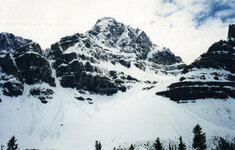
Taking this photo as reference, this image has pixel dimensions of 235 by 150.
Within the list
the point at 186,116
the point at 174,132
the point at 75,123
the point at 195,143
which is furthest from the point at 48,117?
the point at 195,143

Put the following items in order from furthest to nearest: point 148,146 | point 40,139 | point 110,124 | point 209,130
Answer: point 110,124 < point 209,130 < point 40,139 < point 148,146

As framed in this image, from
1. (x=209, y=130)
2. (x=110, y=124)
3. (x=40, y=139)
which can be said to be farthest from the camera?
(x=110, y=124)

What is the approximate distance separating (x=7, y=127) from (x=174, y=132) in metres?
120

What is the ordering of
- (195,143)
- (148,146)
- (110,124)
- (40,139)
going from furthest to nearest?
(110,124) → (40,139) → (148,146) → (195,143)

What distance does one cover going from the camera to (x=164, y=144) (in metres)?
156

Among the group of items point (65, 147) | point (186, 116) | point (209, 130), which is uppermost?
point (186, 116)

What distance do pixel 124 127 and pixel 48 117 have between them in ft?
203

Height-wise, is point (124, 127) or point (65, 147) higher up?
point (124, 127)

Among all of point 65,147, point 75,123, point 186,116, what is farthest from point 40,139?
point 186,116

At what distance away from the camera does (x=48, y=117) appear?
19212cm

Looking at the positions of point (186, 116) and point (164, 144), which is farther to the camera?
point (186, 116)

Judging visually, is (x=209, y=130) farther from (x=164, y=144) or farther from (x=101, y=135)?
(x=101, y=135)

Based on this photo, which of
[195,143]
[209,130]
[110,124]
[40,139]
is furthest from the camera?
[110,124]

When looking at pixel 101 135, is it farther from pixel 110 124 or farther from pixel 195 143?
pixel 195 143
